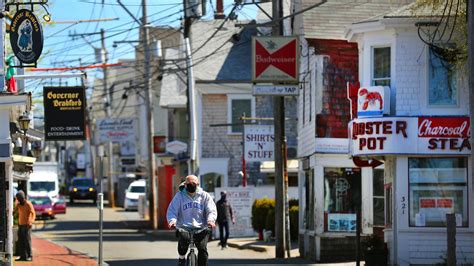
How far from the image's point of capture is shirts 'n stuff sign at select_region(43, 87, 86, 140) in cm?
2722

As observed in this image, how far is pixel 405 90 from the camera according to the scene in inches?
955

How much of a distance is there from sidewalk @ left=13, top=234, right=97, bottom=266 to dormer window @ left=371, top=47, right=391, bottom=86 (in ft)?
27.5

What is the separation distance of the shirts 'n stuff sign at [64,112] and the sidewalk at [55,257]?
3.20m

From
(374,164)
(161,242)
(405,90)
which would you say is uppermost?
(405,90)

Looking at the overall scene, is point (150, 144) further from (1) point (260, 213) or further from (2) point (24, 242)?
(2) point (24, 242)

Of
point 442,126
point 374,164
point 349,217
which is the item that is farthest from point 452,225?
point 349,217

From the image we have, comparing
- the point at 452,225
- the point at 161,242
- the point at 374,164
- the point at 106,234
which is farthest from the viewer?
the point at 106,234

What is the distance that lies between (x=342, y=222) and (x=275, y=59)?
4785mm

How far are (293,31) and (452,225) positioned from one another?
1702cm

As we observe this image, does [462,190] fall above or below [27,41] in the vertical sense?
below

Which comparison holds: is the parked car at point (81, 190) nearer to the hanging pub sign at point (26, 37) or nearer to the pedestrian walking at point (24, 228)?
the pedestrian walking at point (24, 228)

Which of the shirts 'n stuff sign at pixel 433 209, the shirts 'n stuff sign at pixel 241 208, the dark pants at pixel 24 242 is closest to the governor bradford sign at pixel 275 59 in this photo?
the shirts 'n stuff sign at pixel 433 209

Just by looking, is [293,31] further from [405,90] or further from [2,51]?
[2,51]

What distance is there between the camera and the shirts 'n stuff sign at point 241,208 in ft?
128
